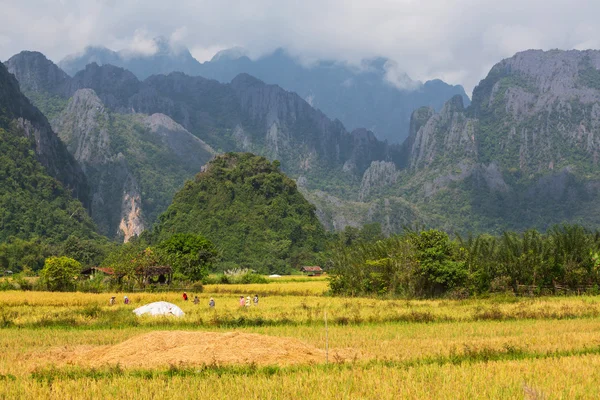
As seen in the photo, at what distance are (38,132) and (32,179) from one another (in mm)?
25164

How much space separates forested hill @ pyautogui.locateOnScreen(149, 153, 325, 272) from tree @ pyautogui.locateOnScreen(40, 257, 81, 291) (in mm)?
51506

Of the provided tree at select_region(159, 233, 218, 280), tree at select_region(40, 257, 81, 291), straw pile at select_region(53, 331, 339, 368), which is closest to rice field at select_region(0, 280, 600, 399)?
straw pile at select_region(53, 331, 339, 368)

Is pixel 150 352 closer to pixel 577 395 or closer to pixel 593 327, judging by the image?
pixel 577 395

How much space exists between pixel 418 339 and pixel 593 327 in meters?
8.03

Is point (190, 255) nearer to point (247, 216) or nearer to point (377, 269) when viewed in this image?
point (377, 269)

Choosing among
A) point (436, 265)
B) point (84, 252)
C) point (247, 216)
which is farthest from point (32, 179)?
point (436, 265)

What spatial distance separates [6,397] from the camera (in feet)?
39.5

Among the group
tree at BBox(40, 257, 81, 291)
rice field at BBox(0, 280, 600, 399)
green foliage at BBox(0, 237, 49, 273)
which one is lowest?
rice field at BBox(0, 280, 600, 399)

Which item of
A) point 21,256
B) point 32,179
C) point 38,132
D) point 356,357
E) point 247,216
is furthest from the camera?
point 38,132

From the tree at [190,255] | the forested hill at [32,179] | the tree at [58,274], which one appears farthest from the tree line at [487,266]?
the forested hill at [32,179]

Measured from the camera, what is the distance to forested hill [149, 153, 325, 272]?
113m

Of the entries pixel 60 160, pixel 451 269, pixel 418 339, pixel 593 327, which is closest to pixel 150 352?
pixel 418 339

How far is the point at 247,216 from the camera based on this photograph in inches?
4973

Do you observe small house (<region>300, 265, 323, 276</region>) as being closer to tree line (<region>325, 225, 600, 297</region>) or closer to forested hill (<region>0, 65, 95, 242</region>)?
tree line (<region>325, 225, 600, 297</region>)
